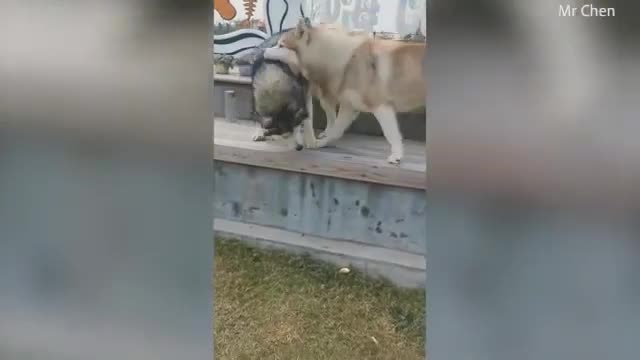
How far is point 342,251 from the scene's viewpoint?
88.2 inches

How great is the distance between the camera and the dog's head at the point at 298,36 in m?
2.20

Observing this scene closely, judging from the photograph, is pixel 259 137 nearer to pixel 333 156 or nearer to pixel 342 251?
pixel 333 156

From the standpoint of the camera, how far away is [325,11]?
2174mm

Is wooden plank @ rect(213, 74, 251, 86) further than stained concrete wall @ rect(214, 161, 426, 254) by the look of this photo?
Yes

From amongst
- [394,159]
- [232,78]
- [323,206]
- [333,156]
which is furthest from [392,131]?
[232,78]

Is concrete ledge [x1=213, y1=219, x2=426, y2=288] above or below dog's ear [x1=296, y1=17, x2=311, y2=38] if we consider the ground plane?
below

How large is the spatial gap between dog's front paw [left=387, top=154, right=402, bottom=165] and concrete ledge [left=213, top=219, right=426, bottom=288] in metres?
0.24

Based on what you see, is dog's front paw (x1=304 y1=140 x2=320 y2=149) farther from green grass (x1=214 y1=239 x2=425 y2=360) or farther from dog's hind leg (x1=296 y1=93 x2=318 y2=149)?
green grass (x1=214 y1=239 x2=425 y2=360)

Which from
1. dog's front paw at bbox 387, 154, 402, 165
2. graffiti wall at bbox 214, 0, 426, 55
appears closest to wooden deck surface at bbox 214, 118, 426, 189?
dog's front paw at bbox 387, 154, 402, 165

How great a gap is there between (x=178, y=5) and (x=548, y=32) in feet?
3.49

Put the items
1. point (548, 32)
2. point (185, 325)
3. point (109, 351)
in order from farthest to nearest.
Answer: point (109, 351) → point (185, 325) → point (548, 32)

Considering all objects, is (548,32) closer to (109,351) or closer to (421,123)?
(421,123)

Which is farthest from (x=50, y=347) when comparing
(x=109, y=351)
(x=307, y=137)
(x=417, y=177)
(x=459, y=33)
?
(x=459, y=33)

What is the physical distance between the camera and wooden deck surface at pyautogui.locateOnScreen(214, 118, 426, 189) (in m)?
2.14
